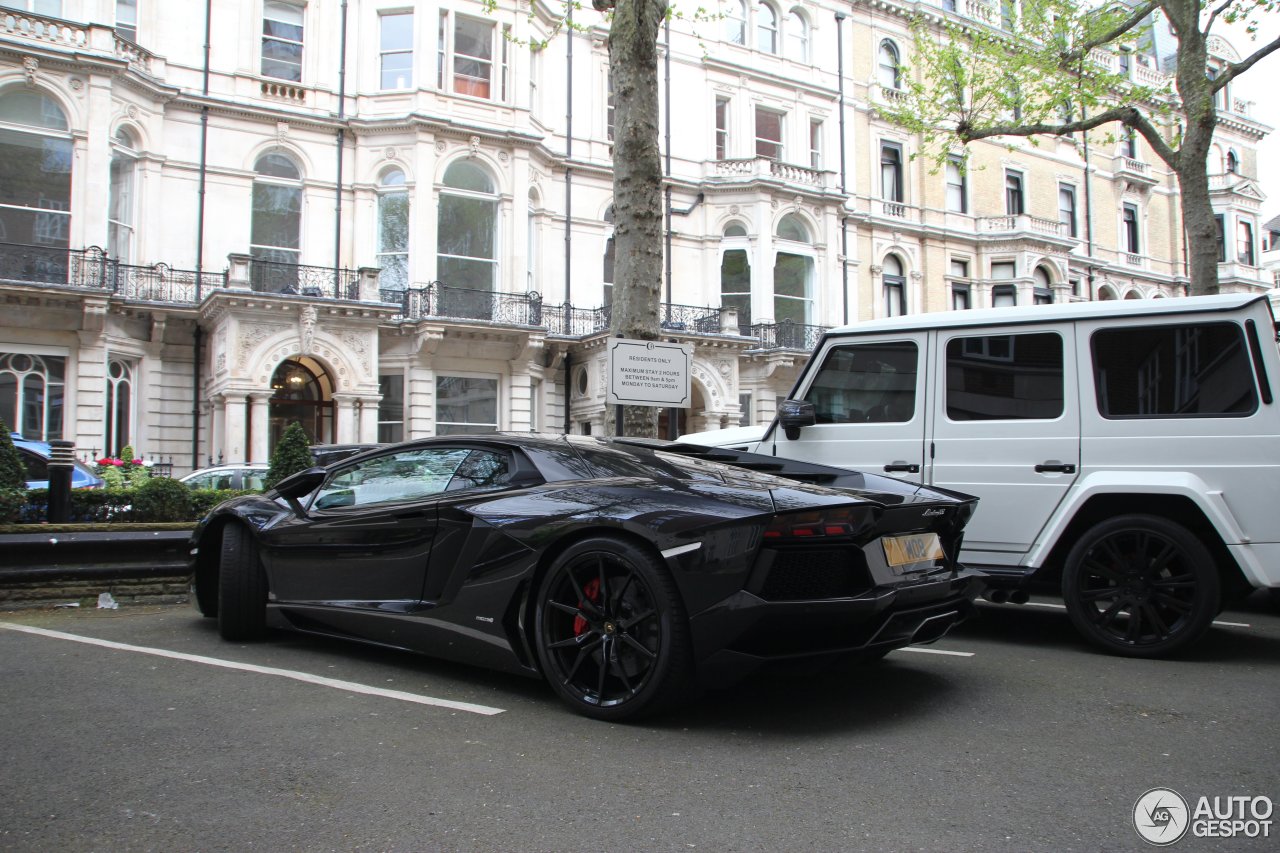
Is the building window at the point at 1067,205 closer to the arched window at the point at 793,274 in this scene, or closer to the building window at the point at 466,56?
the arched window at the point at 793,274

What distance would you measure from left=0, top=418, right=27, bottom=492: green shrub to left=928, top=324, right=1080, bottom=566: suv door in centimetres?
A: 808

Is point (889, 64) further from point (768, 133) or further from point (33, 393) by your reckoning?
point (33, 393)

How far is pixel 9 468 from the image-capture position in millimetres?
8812

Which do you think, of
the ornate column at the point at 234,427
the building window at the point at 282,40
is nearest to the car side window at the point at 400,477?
the ornate column at the point at 234,427

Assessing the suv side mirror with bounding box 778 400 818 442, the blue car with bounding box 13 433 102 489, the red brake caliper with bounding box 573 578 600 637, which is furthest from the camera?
the blue car with bounding box 13 433 102 489

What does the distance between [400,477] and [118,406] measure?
17.9m

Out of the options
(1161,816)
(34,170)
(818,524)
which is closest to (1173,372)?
(818,524)

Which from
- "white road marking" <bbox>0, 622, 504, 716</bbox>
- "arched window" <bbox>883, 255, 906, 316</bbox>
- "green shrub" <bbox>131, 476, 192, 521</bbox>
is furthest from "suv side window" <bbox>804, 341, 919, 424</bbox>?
"arched window" <bbox>883, 255, 906, 316</bbox>

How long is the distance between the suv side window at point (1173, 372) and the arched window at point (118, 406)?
1945 centimetres

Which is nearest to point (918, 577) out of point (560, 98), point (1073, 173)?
point (560, 98)

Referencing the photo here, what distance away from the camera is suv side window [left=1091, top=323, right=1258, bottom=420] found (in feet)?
18.2

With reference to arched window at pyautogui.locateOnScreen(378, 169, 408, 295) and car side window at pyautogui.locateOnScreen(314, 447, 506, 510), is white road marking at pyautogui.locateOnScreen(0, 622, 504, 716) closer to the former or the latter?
car side window at pyautogui.locateOnScreen(314, 447, 506, 510)

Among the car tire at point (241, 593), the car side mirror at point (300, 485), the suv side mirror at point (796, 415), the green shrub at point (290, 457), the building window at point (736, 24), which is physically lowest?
the car tire at point (241, 593)

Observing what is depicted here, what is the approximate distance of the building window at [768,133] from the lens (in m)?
29.0
